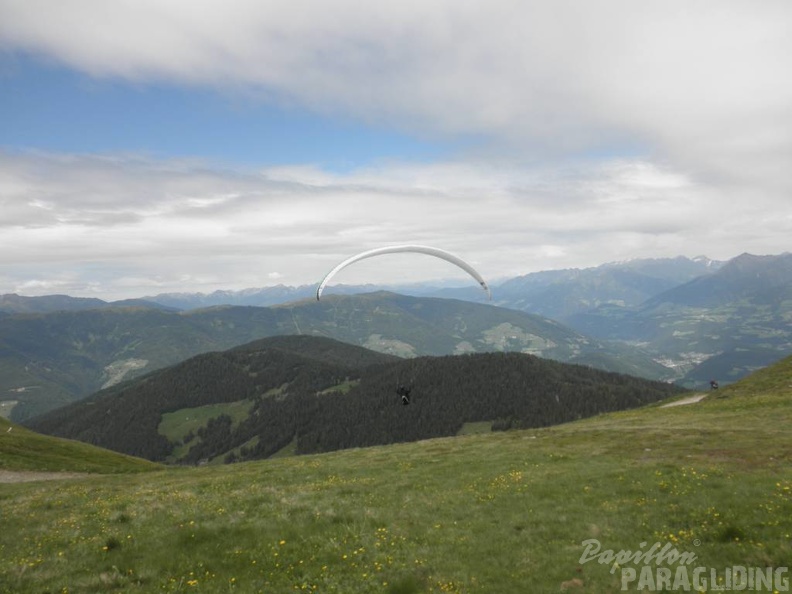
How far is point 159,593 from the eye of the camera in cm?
1219

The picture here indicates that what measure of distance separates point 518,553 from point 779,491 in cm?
1060

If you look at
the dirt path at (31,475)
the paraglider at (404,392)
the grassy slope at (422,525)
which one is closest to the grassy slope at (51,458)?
the dirt path at (31,475)

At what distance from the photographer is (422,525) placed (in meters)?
17.2

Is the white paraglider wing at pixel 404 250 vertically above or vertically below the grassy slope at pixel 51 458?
above

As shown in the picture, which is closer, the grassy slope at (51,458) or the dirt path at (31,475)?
the dirt path at (31,475)

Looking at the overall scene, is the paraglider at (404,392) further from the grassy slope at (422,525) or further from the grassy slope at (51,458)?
the grassy slope at (51,458)

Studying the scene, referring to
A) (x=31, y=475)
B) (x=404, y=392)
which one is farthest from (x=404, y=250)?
(x=31, y=475)

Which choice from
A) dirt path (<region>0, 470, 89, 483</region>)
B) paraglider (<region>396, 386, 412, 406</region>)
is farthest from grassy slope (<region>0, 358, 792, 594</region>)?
dirt path (<region>0, 470, 89, 483</region>)

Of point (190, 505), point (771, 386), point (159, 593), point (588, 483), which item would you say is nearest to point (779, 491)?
point (588, 483)

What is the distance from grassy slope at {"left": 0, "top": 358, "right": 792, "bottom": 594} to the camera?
506 inches

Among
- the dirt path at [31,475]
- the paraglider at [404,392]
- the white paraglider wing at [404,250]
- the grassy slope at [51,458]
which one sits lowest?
the grassy slope at [51,458]

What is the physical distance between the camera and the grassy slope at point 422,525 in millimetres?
12844

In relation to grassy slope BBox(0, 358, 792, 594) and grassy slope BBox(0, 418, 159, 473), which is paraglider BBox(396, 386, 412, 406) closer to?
grassy slope BBox(0, 358, 792, 594)

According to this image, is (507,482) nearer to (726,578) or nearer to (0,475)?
(726,578)
